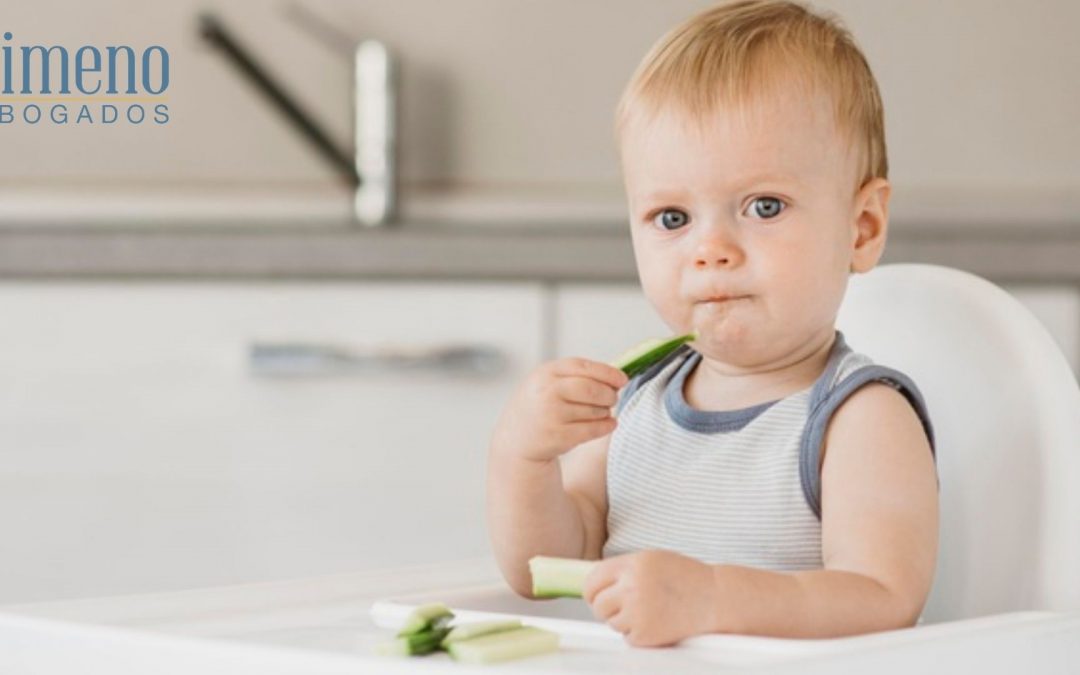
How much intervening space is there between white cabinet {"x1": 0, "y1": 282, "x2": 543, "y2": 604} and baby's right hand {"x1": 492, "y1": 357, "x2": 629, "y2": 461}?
814 millimetres

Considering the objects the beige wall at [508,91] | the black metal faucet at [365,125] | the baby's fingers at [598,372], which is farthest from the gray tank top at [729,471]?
the beige wall at [508,91]

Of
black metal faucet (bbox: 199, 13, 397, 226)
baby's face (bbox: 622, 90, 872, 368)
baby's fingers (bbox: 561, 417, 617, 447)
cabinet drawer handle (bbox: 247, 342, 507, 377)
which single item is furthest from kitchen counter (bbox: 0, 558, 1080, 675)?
black metal faucet (bbox: 199, 13, 397, 226)

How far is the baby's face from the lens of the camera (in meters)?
0.90

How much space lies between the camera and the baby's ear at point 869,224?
0.96m

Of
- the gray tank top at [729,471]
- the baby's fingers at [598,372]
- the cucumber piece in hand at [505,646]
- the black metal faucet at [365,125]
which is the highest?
the black metal faucet at [365,125]

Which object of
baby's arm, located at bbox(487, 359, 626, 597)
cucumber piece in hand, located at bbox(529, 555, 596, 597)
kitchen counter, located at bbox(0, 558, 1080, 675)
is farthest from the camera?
baby's arm, located at bbox(487, 359, 626, 597)

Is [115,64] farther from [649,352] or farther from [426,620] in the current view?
[426,620]

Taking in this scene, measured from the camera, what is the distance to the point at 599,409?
2.89 ft

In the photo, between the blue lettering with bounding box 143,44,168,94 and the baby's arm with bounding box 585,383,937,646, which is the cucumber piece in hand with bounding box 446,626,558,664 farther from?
the blue lettering with bounding box 143,44,168,94

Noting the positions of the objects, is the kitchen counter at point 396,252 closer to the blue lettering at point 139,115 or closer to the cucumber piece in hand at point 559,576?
the blue lettering at point 139,115

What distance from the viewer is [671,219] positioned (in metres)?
0.94

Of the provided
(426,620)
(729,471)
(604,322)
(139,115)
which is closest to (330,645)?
(426,620)

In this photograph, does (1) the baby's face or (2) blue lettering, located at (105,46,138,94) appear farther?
(2) blue lettering, located at (105,46,138,94)

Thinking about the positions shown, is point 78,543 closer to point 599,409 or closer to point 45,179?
point 45,179
